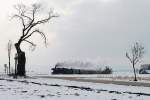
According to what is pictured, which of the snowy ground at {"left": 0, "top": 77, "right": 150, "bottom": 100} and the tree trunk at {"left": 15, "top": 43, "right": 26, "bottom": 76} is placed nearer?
the snowy ground at {"left": 0, "top": 77, "right": 150, "bottom": 100}

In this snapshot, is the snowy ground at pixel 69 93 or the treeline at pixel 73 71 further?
the treeline at pixel 73 71

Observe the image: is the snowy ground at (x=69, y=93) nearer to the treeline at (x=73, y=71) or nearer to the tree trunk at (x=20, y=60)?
the tree trunk at (x=20, y=60)

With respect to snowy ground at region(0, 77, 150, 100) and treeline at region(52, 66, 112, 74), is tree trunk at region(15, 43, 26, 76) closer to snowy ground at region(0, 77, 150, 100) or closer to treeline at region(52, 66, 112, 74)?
snowy ground at region(0, 77, 150, 100)

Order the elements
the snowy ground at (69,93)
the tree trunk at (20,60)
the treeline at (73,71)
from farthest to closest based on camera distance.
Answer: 1. the treeline at (73,71)
2. the tree trunk at (20,60)
3. the snowy ground at (69,93)

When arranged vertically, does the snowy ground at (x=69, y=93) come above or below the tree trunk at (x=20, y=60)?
below

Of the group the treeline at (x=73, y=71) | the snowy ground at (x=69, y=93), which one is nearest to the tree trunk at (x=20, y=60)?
the snowy ground at (x=69, y=93)

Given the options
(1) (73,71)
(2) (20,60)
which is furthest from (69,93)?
(1) (73,71)

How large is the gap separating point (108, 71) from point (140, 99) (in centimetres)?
7887

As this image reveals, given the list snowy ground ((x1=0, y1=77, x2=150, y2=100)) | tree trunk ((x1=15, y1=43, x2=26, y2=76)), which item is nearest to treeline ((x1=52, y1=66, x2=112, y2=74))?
tree trunk ((x1=15, y1=43, x2=26, y2=76))

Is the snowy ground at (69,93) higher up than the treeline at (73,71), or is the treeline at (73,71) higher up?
the treeline at (73,71)

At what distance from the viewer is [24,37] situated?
5591 cm

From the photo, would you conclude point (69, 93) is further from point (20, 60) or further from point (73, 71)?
point (73, 71)

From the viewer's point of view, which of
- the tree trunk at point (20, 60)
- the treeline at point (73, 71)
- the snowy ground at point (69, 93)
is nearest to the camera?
the snowy ground at point (69, 93)

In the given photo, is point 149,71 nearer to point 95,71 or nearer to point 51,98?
point 95,71
